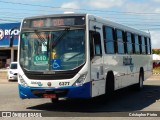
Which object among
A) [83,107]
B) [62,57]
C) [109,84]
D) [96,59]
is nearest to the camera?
[62,57]

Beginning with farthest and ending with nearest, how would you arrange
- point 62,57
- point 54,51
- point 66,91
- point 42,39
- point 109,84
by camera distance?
1. point 109,84
2. point 42,39
3. point 54,51
4. point 62,57
5. point 66,91

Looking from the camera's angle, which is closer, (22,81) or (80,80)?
(80,80)

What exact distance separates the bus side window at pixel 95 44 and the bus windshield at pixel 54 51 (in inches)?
13.7

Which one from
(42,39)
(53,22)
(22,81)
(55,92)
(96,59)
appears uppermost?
(53,22)

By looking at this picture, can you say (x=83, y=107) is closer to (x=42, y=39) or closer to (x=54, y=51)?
(x=54, y=51)

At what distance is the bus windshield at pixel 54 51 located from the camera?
12922 mm

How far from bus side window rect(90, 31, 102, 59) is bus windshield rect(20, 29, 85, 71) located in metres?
0.35

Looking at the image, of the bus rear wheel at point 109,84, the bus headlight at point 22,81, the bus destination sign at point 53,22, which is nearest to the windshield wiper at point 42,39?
the bus destination sign at point 53,22

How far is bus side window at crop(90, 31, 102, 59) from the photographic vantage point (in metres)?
13.3

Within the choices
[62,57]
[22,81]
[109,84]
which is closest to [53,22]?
[62,57]

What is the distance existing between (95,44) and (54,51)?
4.82ft

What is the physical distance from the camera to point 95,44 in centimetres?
1373

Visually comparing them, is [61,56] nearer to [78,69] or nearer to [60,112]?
[78,69]

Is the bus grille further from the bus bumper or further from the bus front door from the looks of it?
the bus front door
